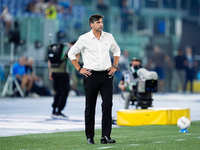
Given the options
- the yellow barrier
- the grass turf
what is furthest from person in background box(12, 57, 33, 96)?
the grass turf

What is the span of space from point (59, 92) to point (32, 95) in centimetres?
1135

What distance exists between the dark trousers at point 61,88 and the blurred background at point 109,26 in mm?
9421

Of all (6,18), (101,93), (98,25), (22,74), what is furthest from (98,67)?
(6,18)

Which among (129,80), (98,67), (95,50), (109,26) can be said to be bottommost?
(129,80)

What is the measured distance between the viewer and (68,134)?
37.2ft

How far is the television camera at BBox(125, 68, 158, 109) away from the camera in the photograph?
14492 millimetres

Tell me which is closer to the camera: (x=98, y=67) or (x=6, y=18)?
(x=98, y=67)

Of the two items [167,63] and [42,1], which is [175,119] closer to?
[42,1]

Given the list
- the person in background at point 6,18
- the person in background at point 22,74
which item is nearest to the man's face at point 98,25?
the person in background at point 22,74

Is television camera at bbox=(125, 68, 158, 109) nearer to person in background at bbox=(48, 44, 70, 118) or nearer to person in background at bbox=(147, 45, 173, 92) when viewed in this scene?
person in background at bbox=(48, 44, 70, 118)

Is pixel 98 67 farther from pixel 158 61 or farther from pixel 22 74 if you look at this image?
pixel 158 61

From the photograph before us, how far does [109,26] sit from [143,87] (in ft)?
69.6

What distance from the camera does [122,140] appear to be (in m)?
10.2

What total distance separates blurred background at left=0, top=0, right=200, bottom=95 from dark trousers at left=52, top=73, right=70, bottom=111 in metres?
9.42
